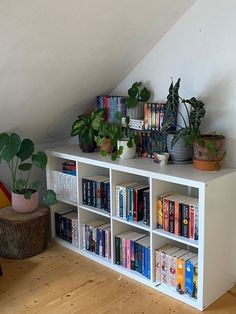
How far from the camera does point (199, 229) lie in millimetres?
2369

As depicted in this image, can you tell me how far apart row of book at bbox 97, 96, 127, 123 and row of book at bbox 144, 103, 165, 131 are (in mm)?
225

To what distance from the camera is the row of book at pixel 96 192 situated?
9.63ft

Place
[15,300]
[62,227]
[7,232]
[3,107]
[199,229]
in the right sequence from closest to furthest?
[199,229], [15,300], [3,107], [7,232], [62,227]

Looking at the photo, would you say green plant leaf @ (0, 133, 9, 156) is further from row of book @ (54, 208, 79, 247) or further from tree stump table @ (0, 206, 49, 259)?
row of book @ (54, 208, 79, 247)

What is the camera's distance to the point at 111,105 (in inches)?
124

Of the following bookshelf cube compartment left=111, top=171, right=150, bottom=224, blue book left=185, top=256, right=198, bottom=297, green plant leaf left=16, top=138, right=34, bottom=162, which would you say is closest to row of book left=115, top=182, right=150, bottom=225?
bookshelf cube compartment left=111, top=171, right=150, bottom=224

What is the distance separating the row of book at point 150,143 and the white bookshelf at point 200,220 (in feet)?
0.25

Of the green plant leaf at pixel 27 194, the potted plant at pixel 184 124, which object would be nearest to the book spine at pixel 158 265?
the potted plant at pixel 184 124

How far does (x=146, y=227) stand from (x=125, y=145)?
0.56m

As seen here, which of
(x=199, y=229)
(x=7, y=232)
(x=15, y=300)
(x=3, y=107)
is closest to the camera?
(x=199, y=229)

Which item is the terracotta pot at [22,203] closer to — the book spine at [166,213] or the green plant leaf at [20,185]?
the green plant leaf at [20,185]

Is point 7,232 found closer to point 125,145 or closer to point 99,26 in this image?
point 125,145

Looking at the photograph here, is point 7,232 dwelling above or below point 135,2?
below

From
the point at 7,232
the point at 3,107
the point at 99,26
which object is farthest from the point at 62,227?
the point at 99,26
